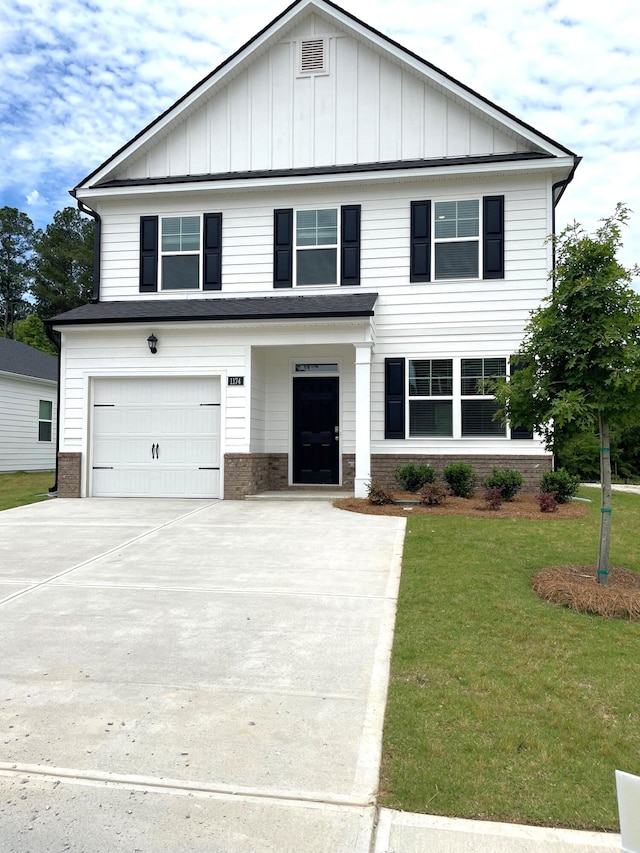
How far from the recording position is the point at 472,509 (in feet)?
33.7

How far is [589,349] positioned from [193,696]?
4328mm

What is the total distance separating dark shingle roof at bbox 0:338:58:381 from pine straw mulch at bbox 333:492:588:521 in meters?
14.5

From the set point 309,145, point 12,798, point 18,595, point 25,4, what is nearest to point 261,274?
point 309,145

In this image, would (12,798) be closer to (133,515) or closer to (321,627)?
(321,627)

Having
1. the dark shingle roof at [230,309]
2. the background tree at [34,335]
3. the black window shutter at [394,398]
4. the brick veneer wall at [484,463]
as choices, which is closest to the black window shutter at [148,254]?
the dark shingle roof at [230,309]

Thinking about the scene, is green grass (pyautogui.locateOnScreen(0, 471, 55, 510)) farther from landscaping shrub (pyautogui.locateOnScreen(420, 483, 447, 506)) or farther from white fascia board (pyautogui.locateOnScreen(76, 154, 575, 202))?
landscaping shrub (pyautogui.locateOnScreen(420, 483, 447, 506))

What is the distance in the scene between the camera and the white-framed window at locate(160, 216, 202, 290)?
13.7m

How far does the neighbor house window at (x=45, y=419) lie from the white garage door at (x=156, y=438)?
10.8m

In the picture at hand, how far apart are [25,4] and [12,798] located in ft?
50.1

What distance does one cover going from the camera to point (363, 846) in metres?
2.36

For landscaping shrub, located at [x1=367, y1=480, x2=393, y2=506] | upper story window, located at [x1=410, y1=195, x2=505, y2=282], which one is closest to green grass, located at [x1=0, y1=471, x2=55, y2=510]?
landscaping shrub, located at [x1=367, y1=480, x2=393, y2=506]

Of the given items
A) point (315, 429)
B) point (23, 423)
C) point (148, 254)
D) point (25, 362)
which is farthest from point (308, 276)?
point (25, 362)

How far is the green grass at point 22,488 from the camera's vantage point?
1247cm

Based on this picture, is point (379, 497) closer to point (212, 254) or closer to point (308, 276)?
point (308, 276)
